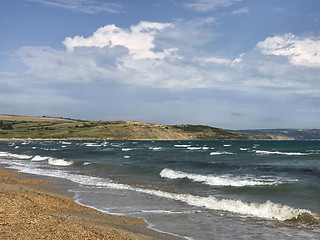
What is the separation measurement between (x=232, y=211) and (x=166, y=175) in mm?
14963

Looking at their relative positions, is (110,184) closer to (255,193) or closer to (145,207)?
(145,207)

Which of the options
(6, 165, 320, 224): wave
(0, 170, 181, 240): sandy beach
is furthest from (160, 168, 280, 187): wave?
(0, 170, 181, 240): sandy beach

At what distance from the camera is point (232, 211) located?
647 inches

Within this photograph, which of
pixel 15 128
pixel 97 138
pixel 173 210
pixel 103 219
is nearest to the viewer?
pixel 103 219

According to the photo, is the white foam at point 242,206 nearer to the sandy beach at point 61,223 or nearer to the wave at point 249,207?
the wave at point 249,207

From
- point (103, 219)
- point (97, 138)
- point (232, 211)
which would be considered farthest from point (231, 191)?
point (97, 138)

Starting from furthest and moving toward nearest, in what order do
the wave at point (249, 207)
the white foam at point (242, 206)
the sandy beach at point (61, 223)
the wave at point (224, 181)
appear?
the wave at point (224, 181) < the white foam at point (242, 206) < the wave at point (249, 207) < the sandy beach at point (61, 223)

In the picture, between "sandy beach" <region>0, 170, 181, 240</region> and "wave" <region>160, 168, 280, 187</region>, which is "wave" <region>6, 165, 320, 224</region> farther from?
"wave" <region>160, 168, 280, 187</region>

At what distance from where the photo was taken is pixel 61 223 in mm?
11656

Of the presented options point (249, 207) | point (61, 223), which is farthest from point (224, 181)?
point (61, 223)

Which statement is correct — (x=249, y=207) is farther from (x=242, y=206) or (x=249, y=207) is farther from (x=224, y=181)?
(x=224, y=181)

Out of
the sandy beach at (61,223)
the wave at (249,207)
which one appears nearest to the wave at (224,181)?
the wave at (249,207)

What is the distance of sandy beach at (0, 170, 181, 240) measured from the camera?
33.3 ft

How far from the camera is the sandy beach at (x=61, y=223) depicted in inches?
400
